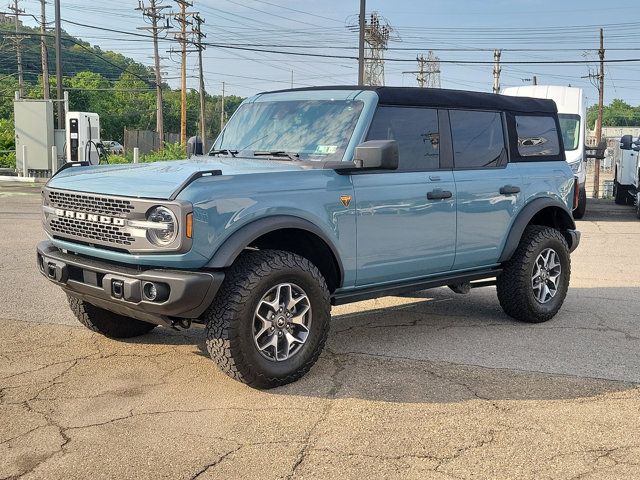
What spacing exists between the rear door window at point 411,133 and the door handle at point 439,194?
211mm

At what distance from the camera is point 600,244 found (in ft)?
40.8

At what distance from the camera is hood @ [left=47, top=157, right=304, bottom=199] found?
4195 mm

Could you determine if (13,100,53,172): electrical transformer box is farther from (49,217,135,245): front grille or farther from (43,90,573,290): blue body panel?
(49,217,135,245): front grille

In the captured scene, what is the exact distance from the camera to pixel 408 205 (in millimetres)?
5203

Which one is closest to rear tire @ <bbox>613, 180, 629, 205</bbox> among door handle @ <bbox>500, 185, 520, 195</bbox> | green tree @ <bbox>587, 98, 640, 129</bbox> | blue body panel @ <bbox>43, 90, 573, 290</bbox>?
blue body panel @ <bbox>43, 90, 573, 290</bbox>

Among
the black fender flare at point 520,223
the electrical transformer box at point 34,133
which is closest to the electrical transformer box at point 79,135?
the electrical transformer box at point 34,133

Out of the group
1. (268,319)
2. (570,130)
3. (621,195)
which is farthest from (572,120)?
(268,319)

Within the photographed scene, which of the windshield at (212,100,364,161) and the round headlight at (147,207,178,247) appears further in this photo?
the windshield at (212,100,364,161)

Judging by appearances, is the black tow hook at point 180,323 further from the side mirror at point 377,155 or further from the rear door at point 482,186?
the rear door at point 482,186

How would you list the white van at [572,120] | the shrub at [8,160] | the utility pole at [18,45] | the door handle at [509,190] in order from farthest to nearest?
the utility pole at [18,45] < the shrub at [8,160] < the white van at [572,120] < the door handle at [509,190]

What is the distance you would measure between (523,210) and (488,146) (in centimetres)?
65

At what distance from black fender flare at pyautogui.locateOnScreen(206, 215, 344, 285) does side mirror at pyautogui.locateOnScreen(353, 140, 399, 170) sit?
0.55m

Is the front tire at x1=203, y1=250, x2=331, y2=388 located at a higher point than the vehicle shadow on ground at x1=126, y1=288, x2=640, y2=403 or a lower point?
higher

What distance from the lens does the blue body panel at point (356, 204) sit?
417 cm
